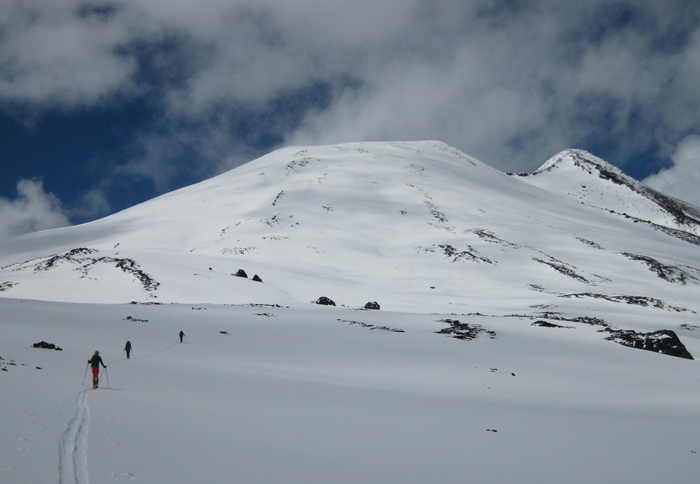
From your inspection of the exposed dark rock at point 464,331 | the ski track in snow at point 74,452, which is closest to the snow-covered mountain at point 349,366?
the ski track in snow at point 74,452

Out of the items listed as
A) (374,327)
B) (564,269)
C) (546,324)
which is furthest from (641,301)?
(374,327)

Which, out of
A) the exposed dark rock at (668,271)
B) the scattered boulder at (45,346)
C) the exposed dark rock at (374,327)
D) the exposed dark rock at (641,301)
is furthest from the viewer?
the exposed dark rock at (668,271)

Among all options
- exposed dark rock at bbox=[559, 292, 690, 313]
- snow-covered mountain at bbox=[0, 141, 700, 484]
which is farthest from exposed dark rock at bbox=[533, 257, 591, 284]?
exposed dark rock at bbox=[559, 292, 690, 313]

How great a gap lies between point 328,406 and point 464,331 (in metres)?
20.6

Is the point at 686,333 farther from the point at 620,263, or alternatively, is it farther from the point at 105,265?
the point at 105,265

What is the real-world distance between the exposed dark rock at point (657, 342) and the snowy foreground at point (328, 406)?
194cm

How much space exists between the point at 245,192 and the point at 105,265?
74.9 metres

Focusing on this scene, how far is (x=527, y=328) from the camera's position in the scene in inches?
1387

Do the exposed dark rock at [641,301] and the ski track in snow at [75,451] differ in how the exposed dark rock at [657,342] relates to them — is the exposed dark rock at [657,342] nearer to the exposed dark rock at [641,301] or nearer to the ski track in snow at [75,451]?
the exposed dark rock at [641,301]

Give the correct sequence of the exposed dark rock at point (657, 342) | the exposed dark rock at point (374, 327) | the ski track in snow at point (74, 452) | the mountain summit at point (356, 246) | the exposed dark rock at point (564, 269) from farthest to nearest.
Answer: the exposed dark rock at point (564, 269), the mountain summit at point (356, 246), the exposed dark rock at point (374, 327), the exposed dark rock at point (657, 342), the ski track in snow at point (74, 452)

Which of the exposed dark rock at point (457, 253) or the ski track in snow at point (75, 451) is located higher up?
the exposed dark rock at point (457, 253)

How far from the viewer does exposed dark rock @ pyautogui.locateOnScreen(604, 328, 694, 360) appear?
102 feet

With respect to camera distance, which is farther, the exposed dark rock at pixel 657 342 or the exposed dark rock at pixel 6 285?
the exposed dark rock at pixel 6 285

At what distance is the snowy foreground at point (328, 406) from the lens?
341 inches
